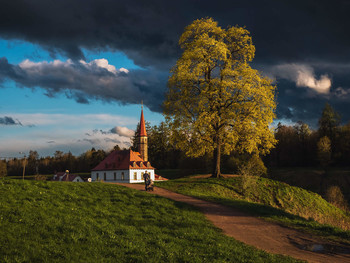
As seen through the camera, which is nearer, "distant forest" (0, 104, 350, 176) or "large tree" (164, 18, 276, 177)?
"large tree" (164, 18, 276, 177)

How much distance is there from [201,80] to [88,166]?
349 ft

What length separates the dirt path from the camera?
13.4m

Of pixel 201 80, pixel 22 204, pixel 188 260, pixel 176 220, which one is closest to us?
pixel 188 260

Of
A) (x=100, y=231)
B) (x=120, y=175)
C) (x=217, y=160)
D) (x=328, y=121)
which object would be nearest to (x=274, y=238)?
(x=100, y=231)

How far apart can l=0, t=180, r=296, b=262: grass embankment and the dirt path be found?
3.38ft

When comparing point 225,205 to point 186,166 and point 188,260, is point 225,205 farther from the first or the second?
point 186,166

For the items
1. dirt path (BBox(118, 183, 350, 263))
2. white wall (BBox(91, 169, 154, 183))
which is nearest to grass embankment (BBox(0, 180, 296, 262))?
dirt path (BBox(118, 183, 350, 263))

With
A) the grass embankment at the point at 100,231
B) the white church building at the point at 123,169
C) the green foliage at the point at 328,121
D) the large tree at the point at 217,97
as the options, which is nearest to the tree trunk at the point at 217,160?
the large tree at the point at 217,97

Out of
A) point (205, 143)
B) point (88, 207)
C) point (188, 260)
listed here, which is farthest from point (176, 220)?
point (205, 143)

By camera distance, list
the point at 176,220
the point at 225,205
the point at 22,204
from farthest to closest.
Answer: the point at 225,205, the point at 176,220, the point at 22,204

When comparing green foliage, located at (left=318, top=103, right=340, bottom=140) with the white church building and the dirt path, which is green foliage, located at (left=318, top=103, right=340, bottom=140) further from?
the dirt path

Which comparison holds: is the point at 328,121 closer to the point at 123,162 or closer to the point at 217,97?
the point at 123,162

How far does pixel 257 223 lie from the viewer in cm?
1869

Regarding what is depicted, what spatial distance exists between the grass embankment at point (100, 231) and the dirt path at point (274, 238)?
1.03 meters
